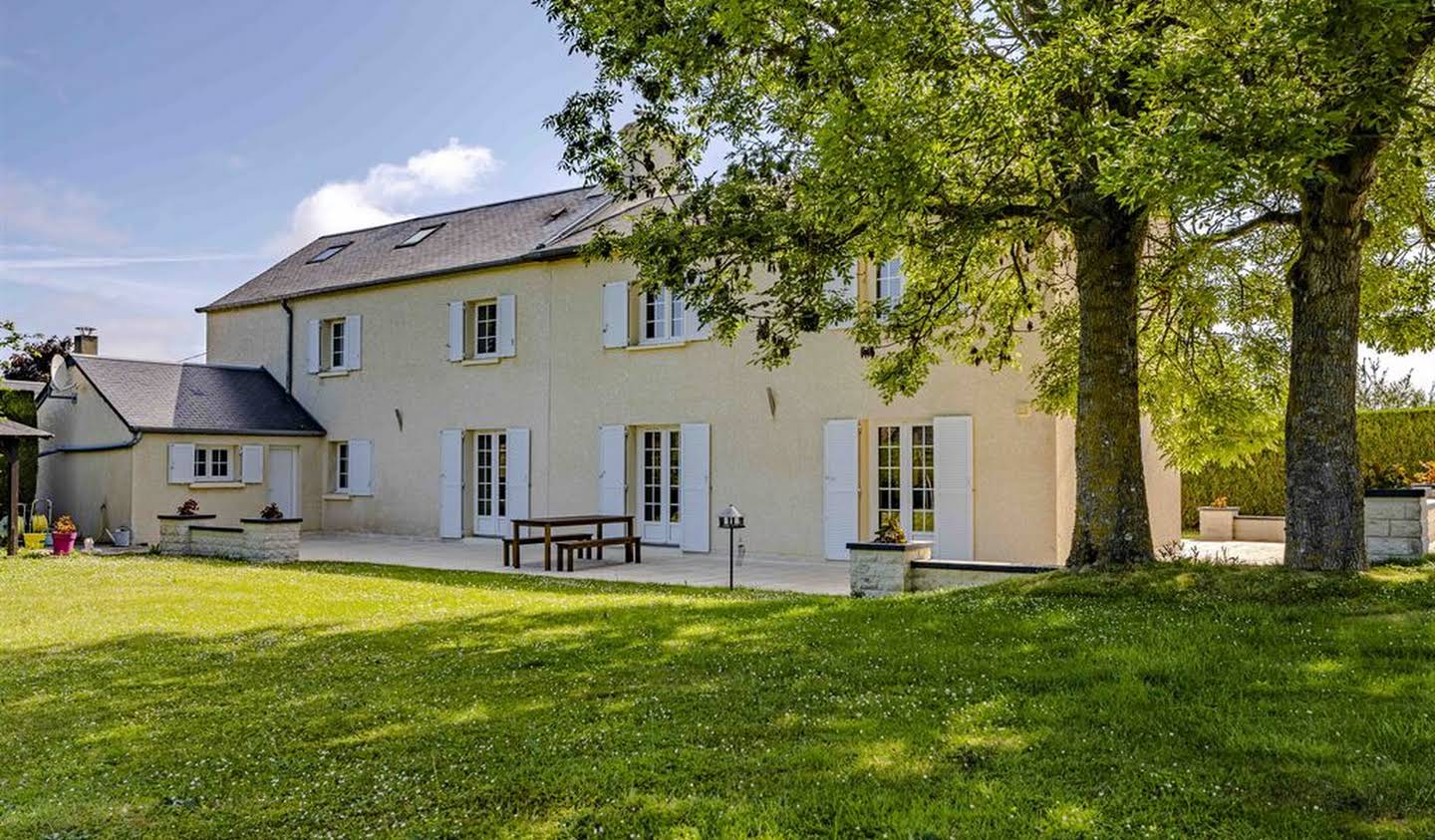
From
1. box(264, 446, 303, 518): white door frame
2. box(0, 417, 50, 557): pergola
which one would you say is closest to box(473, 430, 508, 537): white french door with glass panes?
box(264, 446, 303, 518): white door frame

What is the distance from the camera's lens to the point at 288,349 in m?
Answer: 23.8

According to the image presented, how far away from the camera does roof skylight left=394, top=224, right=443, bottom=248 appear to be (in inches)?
926

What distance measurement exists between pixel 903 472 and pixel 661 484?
15.4 ft

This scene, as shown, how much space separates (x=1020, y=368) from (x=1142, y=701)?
8.89 meters

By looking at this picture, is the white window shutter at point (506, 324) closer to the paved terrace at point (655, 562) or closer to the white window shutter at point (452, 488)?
the white window shutter at point (452, 488)

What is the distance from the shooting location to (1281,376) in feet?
37.0

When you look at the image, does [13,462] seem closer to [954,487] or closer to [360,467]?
[360,467]

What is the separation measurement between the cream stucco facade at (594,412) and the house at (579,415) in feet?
0.12

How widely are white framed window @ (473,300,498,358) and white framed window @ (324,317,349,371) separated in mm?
4272

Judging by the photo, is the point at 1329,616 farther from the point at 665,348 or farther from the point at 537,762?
the point at 665,348

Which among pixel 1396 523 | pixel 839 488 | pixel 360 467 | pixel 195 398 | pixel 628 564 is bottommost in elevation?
pixel 628 564

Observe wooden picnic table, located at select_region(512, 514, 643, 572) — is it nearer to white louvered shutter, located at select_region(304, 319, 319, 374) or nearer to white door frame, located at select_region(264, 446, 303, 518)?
white door frame, located at select_region(264, 446, 303, 518)

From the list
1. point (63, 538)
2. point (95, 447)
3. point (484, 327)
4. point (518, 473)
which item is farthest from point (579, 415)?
point (95, 447)

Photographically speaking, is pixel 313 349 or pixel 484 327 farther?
pixel 313 349
